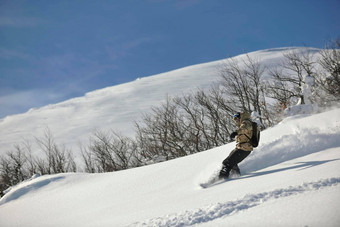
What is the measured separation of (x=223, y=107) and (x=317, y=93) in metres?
8.47

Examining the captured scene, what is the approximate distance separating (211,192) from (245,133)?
1622 millimetres

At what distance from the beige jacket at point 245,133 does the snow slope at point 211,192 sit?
24.7 inches

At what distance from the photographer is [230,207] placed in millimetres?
3266

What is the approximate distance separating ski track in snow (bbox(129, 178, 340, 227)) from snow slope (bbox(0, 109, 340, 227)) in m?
0.01

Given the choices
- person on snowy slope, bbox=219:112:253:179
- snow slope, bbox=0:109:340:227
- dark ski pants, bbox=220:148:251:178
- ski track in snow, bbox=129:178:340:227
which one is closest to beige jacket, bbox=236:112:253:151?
person on snowy slope, bbox=219:112:253:179

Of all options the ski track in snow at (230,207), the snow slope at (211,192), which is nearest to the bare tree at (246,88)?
the snow slope at (211,192)

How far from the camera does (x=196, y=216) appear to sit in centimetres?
327

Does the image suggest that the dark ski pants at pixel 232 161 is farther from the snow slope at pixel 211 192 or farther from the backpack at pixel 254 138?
the snow slope at pixel 211 192

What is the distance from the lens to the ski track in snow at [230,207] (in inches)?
124

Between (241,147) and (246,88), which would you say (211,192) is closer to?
(241,147)

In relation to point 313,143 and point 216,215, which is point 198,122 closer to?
point 313,143

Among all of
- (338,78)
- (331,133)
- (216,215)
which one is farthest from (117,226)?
(338,78)

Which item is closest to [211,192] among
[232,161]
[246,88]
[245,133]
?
[232,161]

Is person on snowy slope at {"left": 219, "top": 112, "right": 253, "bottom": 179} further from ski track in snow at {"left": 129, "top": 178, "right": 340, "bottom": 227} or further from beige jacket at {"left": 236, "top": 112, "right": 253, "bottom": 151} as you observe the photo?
ski track in snow at {"left": 129, "top": 178, "right": 340, "bottom": 227}
